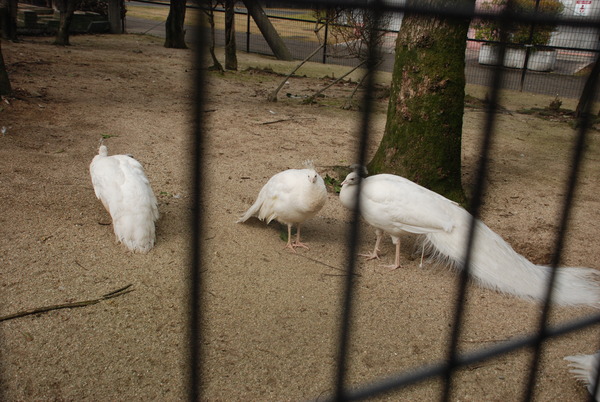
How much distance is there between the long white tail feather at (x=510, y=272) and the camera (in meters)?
3.09

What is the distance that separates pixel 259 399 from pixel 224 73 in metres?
7.53

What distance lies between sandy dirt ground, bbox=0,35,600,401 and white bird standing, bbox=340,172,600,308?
0.32 ft

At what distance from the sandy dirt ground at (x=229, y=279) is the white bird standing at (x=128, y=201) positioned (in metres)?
0.10

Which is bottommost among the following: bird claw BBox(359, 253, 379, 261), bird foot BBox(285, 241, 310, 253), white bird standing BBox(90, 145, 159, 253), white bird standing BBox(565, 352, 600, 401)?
bird claw BBox(359, 253, 379, 261)

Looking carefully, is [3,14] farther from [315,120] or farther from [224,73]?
[315,120]

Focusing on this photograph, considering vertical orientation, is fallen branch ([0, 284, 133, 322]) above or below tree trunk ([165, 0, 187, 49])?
below

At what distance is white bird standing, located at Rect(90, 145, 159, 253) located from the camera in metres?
3.26

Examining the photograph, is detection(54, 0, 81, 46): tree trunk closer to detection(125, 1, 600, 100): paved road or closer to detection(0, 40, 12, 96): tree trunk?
detection(125, 1, 600, 100): paved road

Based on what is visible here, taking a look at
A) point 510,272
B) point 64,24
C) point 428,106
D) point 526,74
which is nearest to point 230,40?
point 64,24

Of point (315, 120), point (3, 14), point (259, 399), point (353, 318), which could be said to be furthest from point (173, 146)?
→ point (3, 14)


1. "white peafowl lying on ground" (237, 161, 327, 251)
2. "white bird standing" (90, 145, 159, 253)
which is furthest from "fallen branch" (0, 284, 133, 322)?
"white peafowl lying on ground" (237, 161, 327, 251)

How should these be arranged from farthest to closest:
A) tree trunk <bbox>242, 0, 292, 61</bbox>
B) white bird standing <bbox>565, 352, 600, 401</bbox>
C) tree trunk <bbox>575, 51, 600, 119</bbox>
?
tree trunk <bbox>242, 0, 292, 61</bbox>
white bird standing <bbox>565, 352, 600, 401</bbox>
tree trunk <bbox>575, 51, 600, 119</bbox>

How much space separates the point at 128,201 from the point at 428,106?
2283mm

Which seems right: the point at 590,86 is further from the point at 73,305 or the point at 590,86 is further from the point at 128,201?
the point at 73,305
